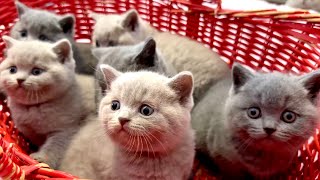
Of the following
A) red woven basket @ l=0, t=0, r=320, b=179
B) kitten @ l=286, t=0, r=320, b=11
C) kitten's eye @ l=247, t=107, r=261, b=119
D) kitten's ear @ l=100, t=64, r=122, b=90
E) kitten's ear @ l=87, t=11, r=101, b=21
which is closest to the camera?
kitten's ear @ l=100, t=64, r=122, b=90

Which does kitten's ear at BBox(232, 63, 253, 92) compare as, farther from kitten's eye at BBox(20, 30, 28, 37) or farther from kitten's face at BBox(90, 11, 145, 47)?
kitten's eye at BBox(20, 30, 28, 37)

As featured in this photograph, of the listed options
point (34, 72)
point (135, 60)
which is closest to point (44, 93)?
point (34, 72)

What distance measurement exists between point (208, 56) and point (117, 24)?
18.2 inches

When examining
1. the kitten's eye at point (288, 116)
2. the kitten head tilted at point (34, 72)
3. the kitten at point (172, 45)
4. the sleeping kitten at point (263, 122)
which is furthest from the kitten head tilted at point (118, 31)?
the kitten's eye at point (288, 116)

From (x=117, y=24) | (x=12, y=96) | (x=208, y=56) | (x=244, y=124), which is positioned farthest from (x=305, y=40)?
(x=12, y=96)

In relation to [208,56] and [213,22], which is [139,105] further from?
[213,22]

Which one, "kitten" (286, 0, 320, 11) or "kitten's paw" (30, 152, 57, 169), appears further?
"kitten" (286, 0, 320, 11)

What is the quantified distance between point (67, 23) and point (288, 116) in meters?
1.10

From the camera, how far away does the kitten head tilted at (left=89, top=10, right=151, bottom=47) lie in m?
2.00

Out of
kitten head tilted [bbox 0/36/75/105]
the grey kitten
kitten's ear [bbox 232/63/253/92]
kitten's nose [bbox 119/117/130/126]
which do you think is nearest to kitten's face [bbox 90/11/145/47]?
the grey kitten

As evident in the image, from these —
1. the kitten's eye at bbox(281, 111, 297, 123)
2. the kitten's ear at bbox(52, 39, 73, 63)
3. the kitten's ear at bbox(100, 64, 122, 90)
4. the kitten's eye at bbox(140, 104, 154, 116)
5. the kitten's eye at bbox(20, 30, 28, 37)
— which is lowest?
the kitten's eye at bbox(281, 111, 297, 123)

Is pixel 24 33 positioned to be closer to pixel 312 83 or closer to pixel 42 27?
pixel 42 27

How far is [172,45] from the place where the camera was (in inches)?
78.5

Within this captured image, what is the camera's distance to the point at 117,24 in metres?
2.01
